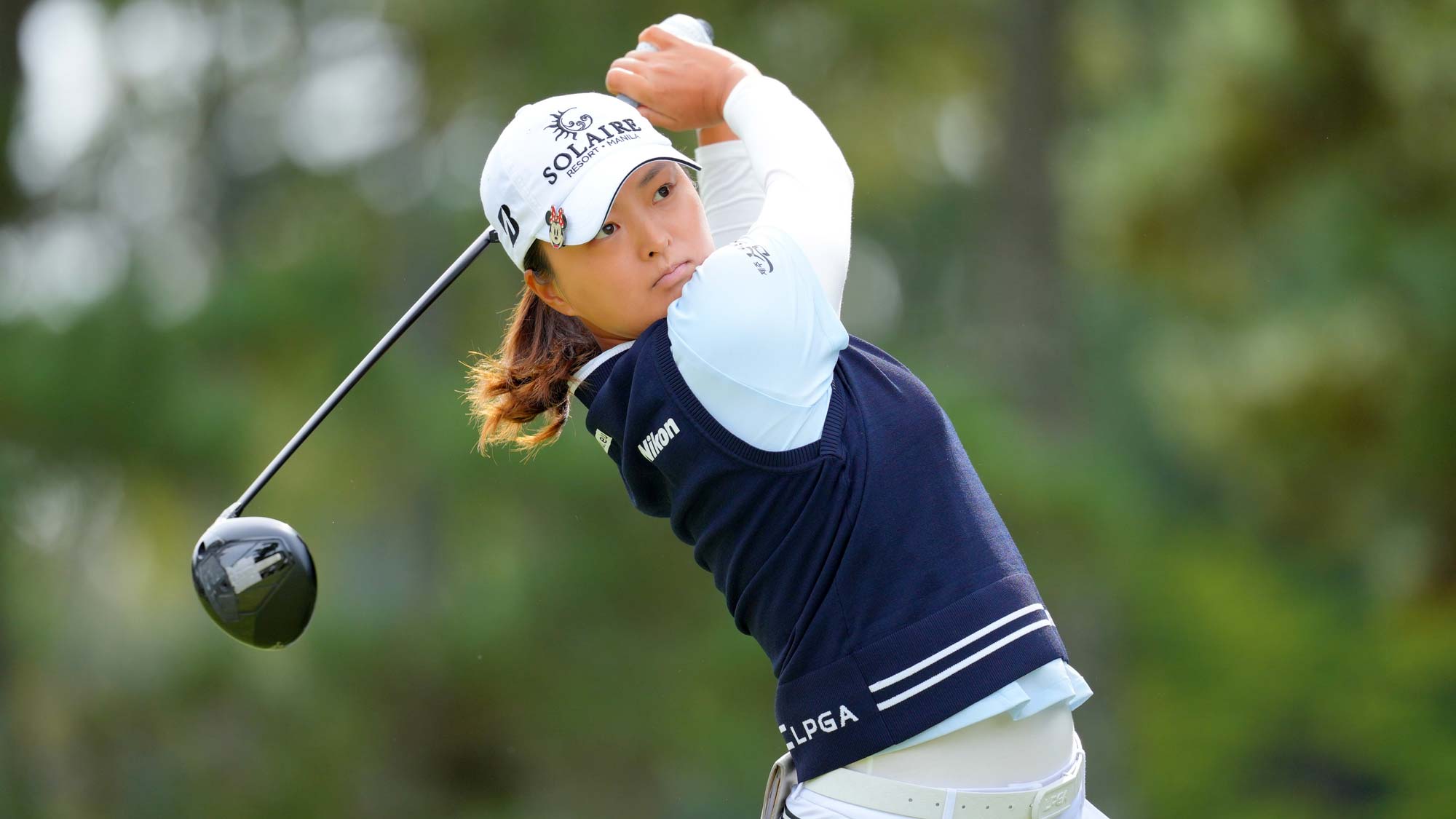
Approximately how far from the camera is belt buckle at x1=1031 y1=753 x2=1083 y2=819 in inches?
87.6

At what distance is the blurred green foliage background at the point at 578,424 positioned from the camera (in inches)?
319

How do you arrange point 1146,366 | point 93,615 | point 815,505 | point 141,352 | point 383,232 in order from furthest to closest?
point 1146,366 < point 383,232 < point 93,615 < point 141,352 < point 815,505

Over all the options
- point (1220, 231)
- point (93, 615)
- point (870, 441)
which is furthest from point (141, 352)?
point (870, 441)

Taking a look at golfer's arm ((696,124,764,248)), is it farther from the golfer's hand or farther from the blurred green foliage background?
the blurred green foliage background

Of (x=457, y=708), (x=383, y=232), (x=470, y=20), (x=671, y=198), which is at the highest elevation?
(x=671, y=198)

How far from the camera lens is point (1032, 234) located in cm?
909

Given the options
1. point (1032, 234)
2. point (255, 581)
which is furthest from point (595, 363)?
point (1032, 234)

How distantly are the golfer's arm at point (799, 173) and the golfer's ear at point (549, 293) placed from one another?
1.13ft

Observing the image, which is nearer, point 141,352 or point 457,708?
point 141,352

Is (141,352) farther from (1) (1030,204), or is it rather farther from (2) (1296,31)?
(2) (1296,31)

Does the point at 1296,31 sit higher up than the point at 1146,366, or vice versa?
the point at 1296,31

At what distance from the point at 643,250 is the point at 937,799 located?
84 centimetres

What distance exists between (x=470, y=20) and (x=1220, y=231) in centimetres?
437

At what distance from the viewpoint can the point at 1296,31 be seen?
8.15 m
